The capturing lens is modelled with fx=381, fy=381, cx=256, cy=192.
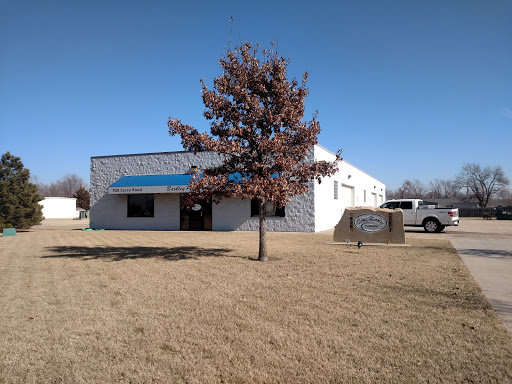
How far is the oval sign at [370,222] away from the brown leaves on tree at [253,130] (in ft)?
16.1

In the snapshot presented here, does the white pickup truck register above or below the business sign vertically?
below

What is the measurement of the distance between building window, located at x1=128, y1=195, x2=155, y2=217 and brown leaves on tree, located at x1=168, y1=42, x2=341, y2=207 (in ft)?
51.2

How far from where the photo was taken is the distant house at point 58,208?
54125 millimetres

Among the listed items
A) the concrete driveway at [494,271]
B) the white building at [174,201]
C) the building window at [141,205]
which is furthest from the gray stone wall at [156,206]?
the concrete driveway at [494,271]

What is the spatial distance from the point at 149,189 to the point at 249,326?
66.5 ft

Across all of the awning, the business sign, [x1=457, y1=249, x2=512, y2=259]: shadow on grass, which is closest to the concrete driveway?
[x1=457, y1=249, x2=512, y2=259]: shadow on grass

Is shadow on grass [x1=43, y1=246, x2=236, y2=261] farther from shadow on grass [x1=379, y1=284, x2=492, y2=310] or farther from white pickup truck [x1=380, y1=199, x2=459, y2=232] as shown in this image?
white pickup truck [x1=380, y1=199, x2=459, y2=232]

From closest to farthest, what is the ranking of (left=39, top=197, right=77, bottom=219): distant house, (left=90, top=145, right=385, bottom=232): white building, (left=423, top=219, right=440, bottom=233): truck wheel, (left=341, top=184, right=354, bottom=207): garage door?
(left=423, top=219, right=440, bottom=233): truck wheel, (left=90, top=145, right=385, bottom=232): white building, (left=341, top=184, right=354, bottom=207): garage door, (left=39, top=197, right=77, bottom=219): distant house

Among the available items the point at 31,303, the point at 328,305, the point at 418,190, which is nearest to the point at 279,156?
the point at 328,305

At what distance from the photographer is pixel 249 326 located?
517cm

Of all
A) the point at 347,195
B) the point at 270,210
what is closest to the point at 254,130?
the point at 270,210

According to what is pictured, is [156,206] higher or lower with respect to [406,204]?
higher

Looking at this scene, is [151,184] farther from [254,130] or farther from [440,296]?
[440,296]

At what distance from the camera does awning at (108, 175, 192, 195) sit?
77.2 ft
